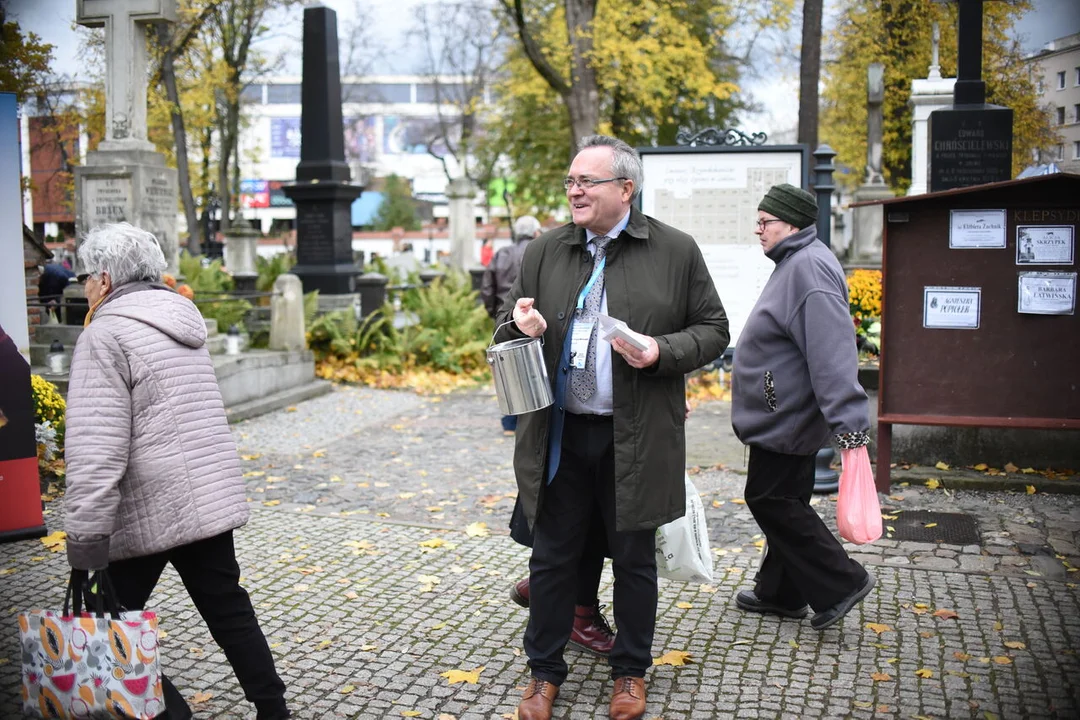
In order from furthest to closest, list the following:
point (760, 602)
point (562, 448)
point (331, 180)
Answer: point (331, 180) → point (760, 602) → point (562, 448)

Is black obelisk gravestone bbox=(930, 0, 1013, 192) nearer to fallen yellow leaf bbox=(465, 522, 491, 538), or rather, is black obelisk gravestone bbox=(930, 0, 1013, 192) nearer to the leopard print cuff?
fallen yellow leaf bbox=(465, 522, 491, 538)

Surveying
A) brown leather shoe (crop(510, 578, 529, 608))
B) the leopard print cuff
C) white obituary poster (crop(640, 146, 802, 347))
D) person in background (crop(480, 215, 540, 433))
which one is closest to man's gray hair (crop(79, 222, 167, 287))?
brown leather shoe (crop(510, 578, 529, 608))

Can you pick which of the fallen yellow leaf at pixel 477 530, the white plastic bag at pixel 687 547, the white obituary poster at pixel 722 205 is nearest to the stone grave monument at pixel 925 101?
the white obituary poster at pixel 722 205

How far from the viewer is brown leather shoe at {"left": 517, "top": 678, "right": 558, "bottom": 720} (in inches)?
151

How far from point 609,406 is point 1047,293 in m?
4.13

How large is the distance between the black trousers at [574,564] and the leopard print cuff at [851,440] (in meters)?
0.93

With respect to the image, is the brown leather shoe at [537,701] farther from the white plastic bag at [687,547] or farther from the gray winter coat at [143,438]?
the gray winter coat at [143,438]

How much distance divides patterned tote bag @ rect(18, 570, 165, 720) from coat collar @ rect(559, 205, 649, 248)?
6.35 feet

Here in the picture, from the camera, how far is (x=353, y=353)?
1341 cm

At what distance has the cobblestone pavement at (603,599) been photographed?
405cm

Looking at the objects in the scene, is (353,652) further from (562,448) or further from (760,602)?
(760,602)

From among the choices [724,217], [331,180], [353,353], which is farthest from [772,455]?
[331,180]

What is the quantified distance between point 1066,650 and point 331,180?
13007mm

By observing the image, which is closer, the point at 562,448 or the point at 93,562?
the point at 93,562
